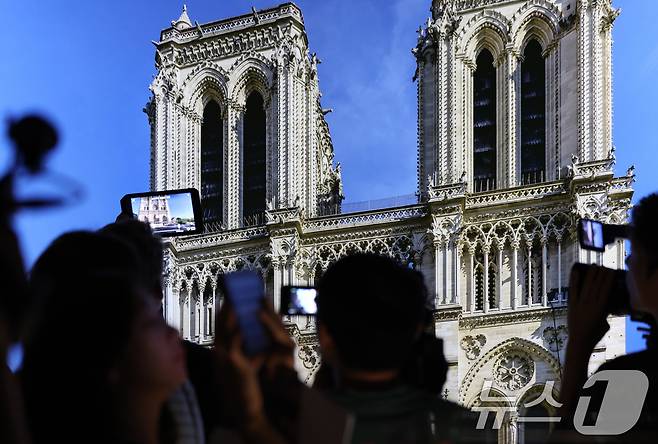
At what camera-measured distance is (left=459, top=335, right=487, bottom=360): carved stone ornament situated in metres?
25.1

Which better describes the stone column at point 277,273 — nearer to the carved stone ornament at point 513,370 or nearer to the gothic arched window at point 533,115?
the carved stone ornament at point 513,370

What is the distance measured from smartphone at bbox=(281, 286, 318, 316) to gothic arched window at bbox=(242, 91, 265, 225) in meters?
25.7

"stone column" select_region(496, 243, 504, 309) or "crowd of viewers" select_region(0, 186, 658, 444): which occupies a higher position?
"crowd of viewers" select_region(0, 186, 658, 444)

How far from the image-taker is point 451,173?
26344mm

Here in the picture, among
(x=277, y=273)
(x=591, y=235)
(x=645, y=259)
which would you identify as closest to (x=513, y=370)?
(x=277, y=273)

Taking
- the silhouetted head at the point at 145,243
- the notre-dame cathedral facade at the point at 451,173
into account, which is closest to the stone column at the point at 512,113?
the notre-dame cathedral facade at the point at 451,173

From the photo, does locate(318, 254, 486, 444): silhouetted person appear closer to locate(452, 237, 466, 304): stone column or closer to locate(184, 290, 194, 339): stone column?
locate(452, 237, 466, 304): stone column

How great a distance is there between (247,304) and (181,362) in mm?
367

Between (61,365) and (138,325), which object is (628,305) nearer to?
(138,325)

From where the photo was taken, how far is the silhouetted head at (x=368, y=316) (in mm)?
2174

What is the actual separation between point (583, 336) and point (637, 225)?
1.57 ft

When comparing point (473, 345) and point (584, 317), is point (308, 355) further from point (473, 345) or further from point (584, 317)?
point (584, 317)

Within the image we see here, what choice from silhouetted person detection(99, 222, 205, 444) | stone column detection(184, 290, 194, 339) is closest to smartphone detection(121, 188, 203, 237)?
silhouetted person detection(99, 222, 205, 444)

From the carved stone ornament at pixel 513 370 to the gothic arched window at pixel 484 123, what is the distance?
5.45 metres
